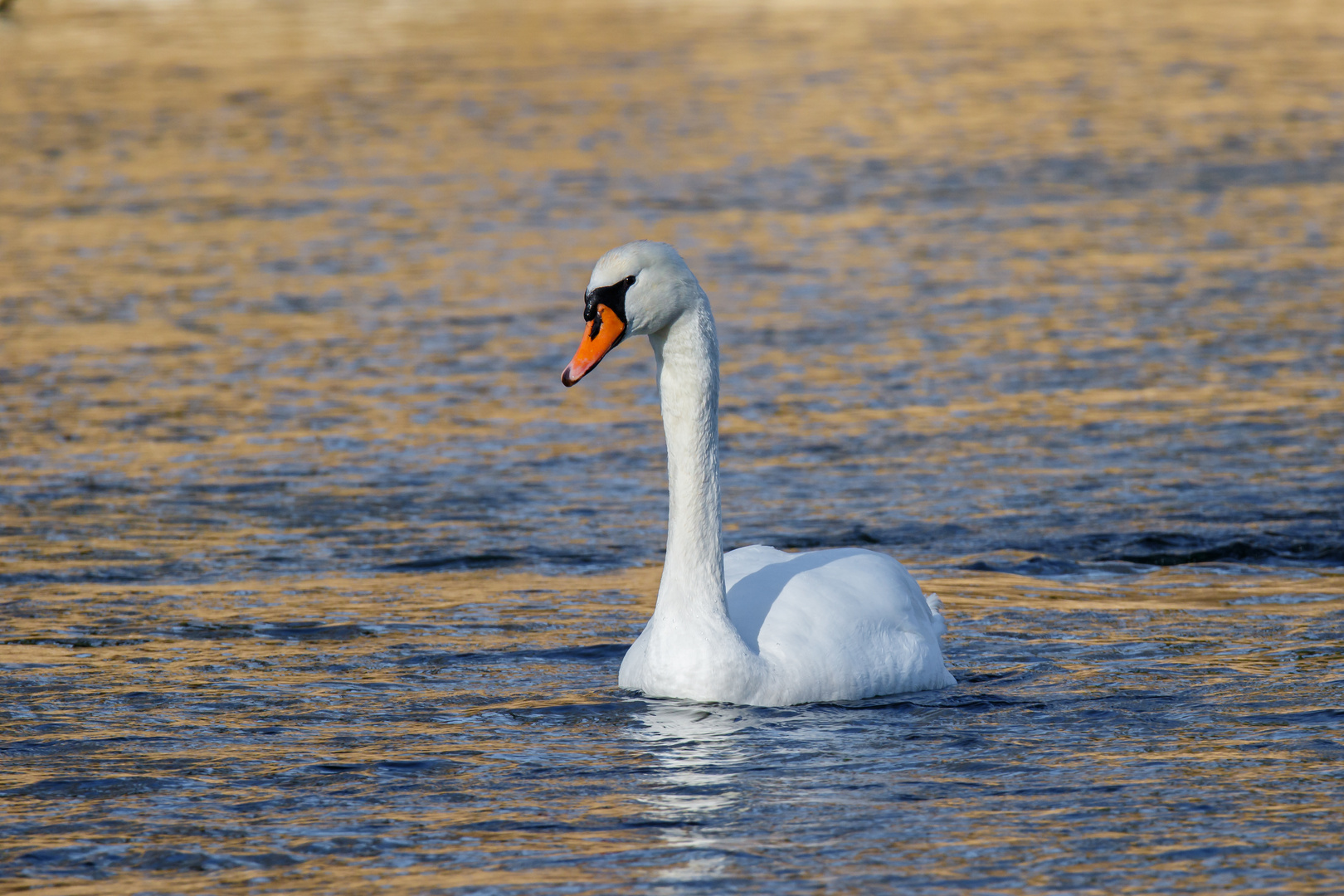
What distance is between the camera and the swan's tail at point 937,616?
921cm

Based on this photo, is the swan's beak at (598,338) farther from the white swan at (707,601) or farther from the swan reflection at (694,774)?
the swan reflection at (694,774)

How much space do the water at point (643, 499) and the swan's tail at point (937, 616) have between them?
230 mm

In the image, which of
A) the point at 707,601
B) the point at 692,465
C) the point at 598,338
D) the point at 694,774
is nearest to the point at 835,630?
the point at 707,601

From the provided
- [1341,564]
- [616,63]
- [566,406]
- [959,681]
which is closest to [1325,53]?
[616,63]

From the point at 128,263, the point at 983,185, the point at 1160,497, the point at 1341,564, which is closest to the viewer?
the point at 1341,564

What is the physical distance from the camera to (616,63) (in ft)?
139

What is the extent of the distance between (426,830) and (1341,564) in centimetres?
566

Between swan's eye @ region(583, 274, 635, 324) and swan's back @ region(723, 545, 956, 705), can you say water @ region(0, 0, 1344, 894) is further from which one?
swan's eye @ region(583, 274, 635, 324)

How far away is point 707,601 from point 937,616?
1396 mm

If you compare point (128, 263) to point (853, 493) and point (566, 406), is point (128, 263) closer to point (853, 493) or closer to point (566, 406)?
point (566, 406)

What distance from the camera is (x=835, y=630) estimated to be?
846cm

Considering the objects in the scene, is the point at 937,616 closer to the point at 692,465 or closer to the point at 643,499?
the point at 692,465

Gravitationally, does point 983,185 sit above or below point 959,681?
above

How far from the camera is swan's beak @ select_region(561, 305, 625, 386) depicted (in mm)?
8047
